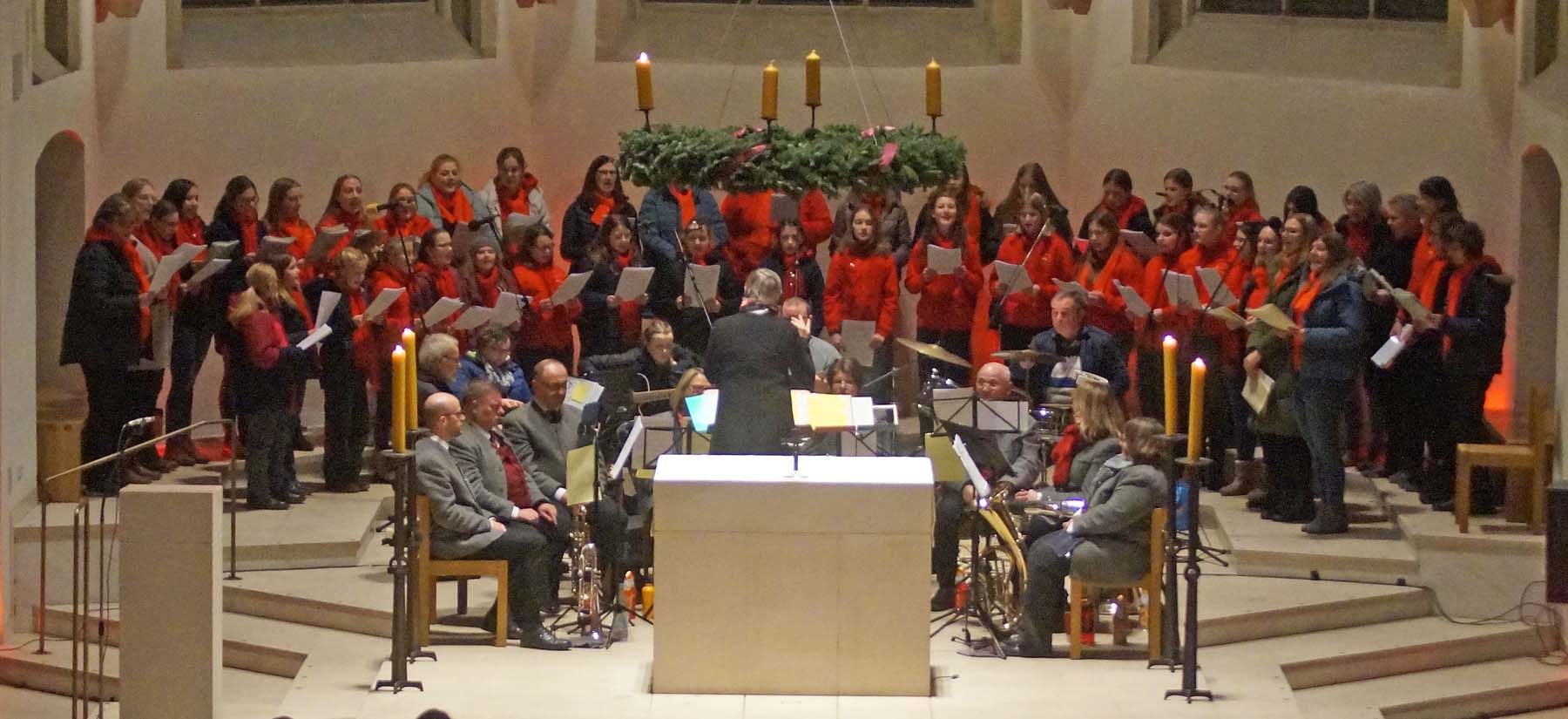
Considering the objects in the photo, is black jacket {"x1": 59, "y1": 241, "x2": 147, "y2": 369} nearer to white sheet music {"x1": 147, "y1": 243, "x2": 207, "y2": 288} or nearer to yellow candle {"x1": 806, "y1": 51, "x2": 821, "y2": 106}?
white sheet music {"x1": 147, "y1": 243, "x2": 207, "y2": 288}

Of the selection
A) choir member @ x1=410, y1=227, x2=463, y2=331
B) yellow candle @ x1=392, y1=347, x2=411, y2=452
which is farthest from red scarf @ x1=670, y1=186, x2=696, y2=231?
yellow candle @ x1=392, y1=347, x2=411, y2=452

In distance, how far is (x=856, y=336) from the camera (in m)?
12.1

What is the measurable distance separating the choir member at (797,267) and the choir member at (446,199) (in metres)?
1.67

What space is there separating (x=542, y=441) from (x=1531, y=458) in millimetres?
4616

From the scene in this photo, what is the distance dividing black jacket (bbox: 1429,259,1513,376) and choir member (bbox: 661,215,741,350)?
3.76 metres

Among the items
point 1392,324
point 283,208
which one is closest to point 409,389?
point 283,208

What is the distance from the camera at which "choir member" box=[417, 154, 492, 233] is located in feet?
41.9

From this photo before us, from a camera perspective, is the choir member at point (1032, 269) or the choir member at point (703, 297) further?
the choir member at point (1032, 269)

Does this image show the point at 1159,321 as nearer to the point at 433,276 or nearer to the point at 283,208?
the point at 433,276

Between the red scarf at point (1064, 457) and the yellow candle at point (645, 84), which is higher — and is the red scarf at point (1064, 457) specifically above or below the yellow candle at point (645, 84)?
below

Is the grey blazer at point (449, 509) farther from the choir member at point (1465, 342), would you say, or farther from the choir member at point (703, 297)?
the choir member at point (1465, 342)

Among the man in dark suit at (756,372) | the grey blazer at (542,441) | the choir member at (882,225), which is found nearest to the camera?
the man in dark suit at (756,372)

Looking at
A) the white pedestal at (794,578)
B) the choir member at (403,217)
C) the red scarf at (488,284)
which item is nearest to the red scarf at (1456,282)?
the white pedestal at (794,578)

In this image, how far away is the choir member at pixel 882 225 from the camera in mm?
12766
